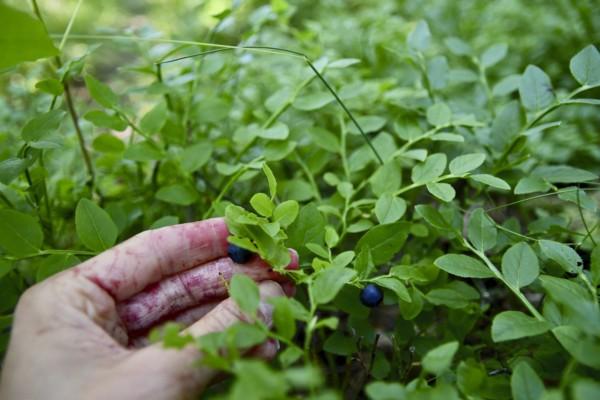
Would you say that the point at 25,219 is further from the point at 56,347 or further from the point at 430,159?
the point at 430,159

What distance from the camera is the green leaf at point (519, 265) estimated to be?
0.89 metres

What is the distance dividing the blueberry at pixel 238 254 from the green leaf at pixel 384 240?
24 centimetres

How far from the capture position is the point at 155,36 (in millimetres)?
1519

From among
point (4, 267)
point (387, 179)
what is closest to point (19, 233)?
point (4, 267)

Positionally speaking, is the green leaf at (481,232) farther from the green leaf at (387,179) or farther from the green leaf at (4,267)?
the green leaf at (4,267)

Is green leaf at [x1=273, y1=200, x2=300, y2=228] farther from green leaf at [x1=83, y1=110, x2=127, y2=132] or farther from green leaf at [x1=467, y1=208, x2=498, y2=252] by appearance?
green leaf at [x1=83, y1=110, x2=127, y2=132]

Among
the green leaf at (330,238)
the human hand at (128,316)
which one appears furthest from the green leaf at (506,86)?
the human hand at (128,316)

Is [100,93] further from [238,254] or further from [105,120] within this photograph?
[238,254]

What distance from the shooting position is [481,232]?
1.01 metres

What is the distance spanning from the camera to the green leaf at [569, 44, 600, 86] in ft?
3.66

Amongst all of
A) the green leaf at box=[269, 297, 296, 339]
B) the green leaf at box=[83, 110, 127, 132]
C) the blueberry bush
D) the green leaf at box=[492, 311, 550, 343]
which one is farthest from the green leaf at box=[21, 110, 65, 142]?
the green leaf at box=[492, 311, 550, 343]

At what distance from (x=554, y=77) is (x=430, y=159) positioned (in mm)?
Result: 1482

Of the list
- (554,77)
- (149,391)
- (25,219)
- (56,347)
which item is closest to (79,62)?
(25,219)

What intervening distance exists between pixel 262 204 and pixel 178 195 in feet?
1.40
